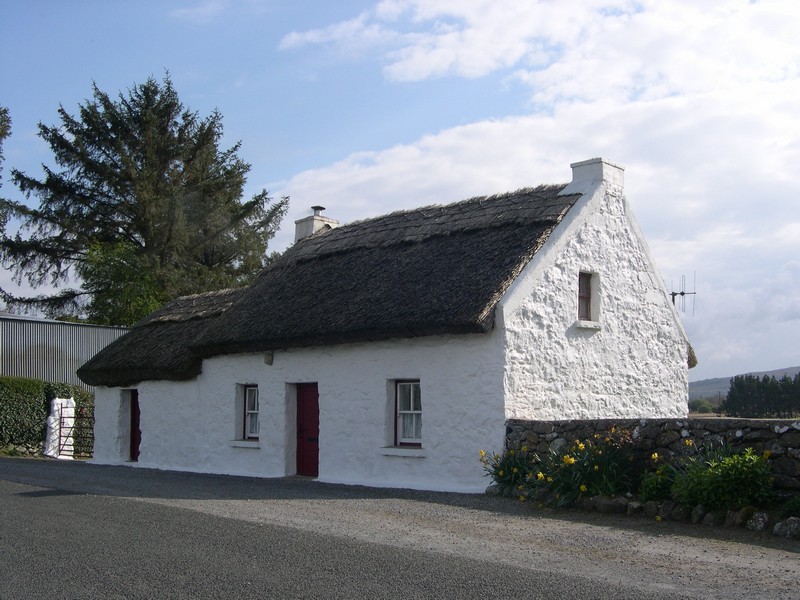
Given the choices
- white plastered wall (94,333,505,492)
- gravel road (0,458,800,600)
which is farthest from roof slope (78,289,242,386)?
gravel road (0,458,800,600)

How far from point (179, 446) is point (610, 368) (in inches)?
377

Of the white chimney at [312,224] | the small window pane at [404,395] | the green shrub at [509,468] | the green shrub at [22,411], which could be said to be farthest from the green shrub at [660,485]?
the green shrub at [22,411]

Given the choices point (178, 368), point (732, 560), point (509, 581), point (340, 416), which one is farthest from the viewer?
point (178, 368)

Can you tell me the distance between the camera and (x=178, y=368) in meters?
18.0

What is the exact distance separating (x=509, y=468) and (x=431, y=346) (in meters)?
2.43

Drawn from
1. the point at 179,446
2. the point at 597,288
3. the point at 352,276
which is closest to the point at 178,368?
the point at 179,446

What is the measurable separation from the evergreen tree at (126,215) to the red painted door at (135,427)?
1258cm

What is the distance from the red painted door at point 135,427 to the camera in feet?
68.8

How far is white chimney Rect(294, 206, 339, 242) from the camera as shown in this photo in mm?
20578

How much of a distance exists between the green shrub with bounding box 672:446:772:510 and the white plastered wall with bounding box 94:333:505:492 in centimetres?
373

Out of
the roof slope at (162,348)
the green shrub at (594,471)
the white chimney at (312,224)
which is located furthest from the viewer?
the white chimney at (312,224)

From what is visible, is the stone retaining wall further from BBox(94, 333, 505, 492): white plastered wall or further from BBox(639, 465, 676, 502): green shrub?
BBox(94, 333, 505, 492): white plastered wall

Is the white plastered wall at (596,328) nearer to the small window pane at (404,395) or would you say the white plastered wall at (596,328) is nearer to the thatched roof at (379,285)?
the thatched roof at (379,285)

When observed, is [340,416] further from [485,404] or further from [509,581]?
[509,581]
